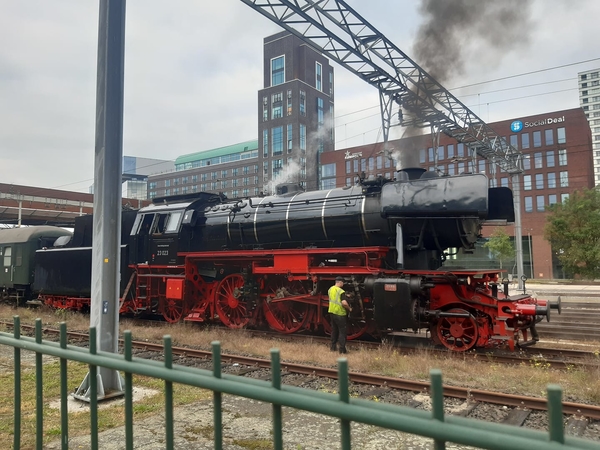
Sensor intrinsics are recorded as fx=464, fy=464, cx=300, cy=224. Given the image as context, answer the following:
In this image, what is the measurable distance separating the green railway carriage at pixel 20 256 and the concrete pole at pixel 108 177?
1396 cm

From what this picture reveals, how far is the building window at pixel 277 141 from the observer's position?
2832 inches

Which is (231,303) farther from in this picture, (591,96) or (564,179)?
(591,96)

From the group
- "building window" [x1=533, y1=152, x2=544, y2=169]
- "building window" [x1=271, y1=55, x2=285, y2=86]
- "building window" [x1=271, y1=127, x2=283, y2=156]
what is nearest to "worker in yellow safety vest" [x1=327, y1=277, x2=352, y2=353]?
"building window" [x1=533, y1=152, x2=544, y2=169]

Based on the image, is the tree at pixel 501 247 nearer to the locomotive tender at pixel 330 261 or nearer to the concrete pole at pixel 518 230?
the concrete pole at pixel 518 230

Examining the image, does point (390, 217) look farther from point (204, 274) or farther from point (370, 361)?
point (204, 274)

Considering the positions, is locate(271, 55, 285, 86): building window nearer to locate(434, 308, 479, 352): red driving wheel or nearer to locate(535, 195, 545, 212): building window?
locate(535, 195, 545, 212): building window

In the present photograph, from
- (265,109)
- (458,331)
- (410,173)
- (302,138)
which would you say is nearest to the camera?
(458,331)

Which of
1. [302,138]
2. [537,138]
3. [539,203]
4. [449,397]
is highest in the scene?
[302,138]

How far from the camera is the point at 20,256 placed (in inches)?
721

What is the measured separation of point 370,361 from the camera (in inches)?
319

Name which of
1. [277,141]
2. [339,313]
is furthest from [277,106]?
[339,313]

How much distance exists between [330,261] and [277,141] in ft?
209

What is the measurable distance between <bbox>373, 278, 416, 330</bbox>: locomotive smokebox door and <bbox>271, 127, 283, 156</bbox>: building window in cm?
6361

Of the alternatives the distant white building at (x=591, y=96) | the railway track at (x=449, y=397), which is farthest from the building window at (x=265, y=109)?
the distant white building at (x=591, y=96)
